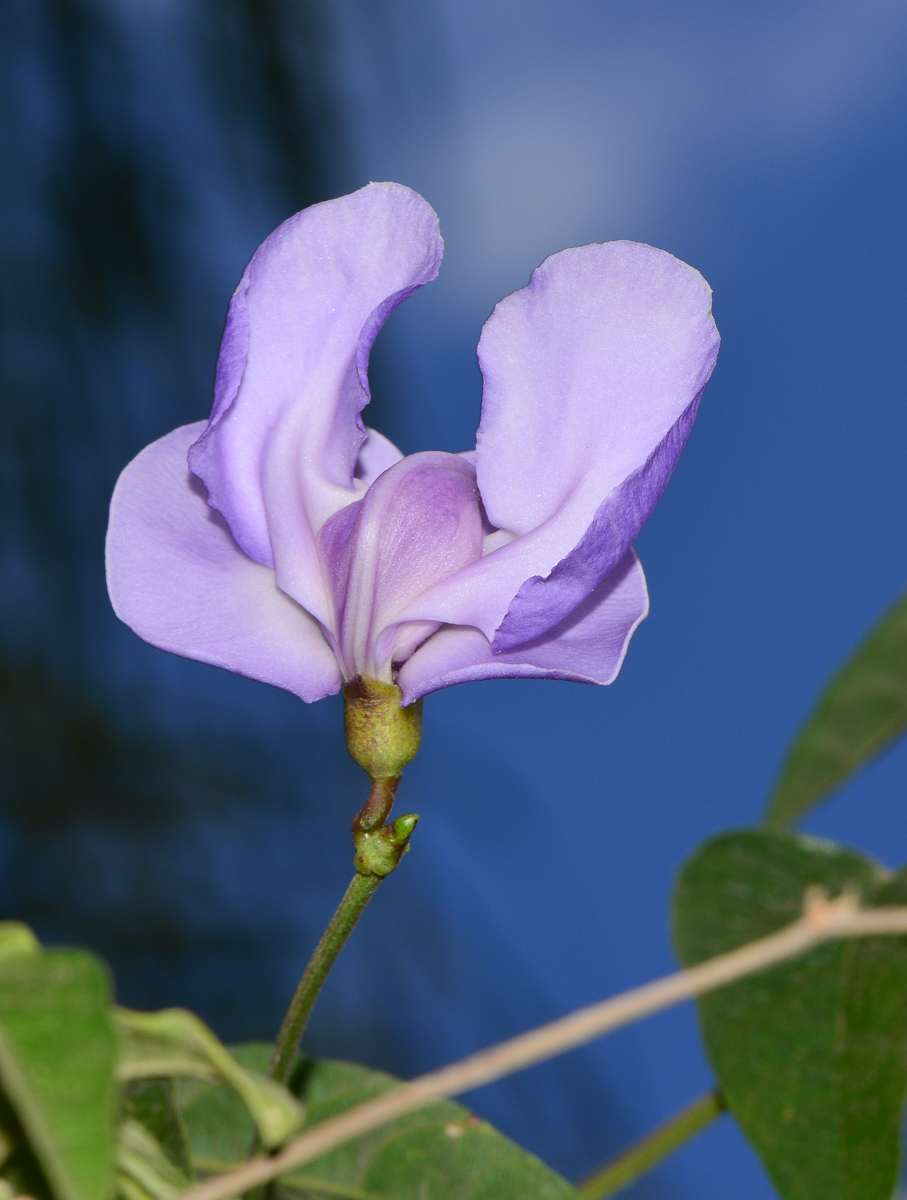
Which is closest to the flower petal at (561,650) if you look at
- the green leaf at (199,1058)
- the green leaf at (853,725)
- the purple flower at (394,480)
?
the purple flower at (394,480)

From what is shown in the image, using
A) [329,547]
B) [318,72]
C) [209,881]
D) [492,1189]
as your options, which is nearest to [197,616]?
[329,547]

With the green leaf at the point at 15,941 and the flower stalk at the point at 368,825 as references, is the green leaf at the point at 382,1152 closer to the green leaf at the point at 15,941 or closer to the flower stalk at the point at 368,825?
the flower stalk at the point at 368,825

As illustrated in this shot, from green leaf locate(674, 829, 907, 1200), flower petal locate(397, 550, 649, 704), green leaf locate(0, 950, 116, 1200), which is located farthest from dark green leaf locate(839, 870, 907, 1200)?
green leaf locate(0, 950, 116, 1200)

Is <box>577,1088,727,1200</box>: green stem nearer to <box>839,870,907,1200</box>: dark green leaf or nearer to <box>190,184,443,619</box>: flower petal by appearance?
<box>839,870,907,1200</box>: dark green leaf

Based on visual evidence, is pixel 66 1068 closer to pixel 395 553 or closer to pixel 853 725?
pixel 395 553

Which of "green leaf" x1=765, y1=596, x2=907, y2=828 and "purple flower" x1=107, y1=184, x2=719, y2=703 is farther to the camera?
"green leaf" x1=765, y1=596, x2=907, y2=828

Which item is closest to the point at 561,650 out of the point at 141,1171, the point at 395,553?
the point at 395,553
